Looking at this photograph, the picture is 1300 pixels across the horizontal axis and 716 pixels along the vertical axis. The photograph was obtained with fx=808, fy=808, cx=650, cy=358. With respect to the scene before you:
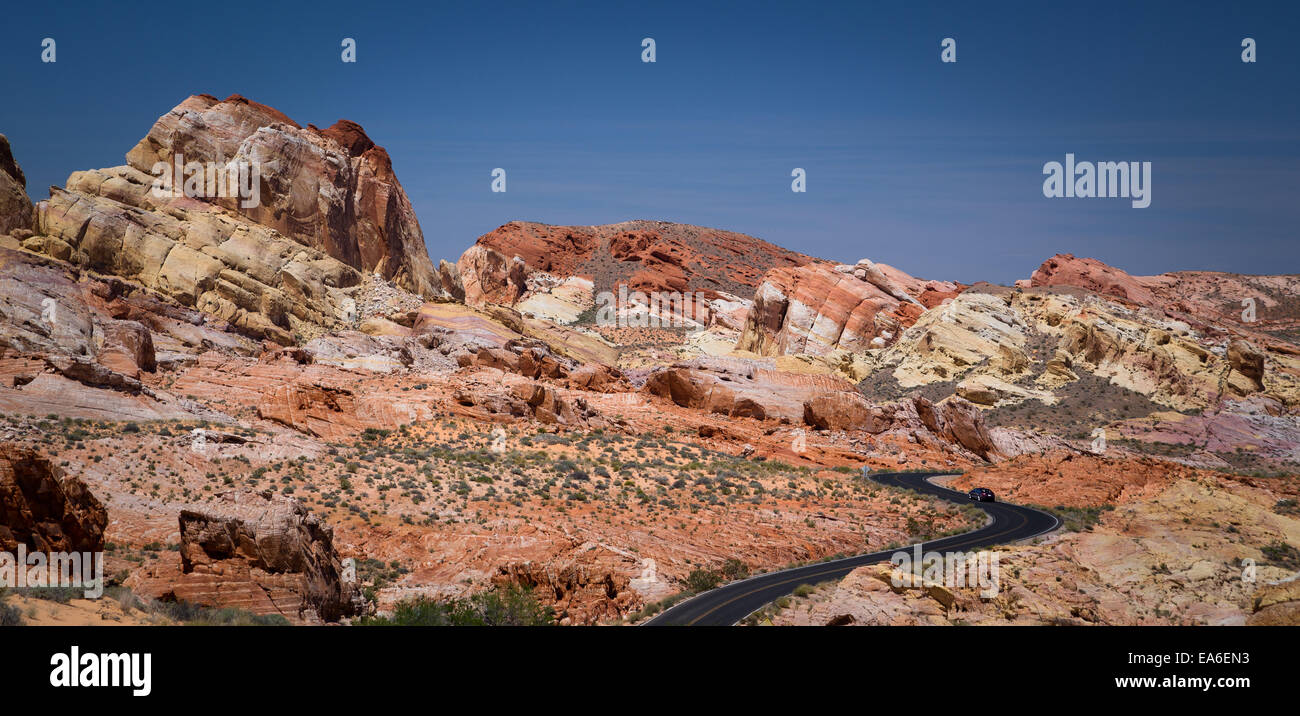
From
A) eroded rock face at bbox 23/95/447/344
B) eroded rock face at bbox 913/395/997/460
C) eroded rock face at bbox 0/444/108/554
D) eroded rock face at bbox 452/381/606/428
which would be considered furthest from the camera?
→ eroded rock face at bbox 913/395/997/460

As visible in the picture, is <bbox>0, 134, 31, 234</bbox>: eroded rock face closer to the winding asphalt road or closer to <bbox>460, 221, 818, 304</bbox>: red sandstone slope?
the winding asphalt road

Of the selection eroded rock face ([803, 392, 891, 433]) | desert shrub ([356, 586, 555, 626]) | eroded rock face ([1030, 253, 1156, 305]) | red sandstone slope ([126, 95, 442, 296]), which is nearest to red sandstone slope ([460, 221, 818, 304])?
eroded rock face ([1030, 253, 1156, 305])

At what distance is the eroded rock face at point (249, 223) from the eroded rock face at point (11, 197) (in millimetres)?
1306

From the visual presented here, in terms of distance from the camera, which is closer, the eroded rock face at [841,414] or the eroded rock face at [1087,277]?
the eroded rock face at [841,414]

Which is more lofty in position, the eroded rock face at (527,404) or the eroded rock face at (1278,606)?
the eroded rock face at (527,404)

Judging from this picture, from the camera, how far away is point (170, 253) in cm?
5856

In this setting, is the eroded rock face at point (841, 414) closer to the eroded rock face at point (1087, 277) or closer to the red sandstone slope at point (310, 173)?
the red sandstone slope at point (310, 173)

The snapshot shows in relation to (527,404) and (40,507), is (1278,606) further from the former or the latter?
(527,404)

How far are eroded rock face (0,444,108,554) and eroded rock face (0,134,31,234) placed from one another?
44590 millimetres

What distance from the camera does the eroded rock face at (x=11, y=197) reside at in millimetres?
51000

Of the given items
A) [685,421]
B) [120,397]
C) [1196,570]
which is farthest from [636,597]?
[685,421]

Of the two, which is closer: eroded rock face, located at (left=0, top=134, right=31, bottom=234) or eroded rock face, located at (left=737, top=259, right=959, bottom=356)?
eroded rock face, located at (left=0, top=134, right=31, bottom=234)

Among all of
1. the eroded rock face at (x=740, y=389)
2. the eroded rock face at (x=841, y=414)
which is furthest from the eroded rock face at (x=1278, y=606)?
the eroded rock face at (x=740, y=389)

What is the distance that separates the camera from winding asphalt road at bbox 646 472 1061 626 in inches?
858
